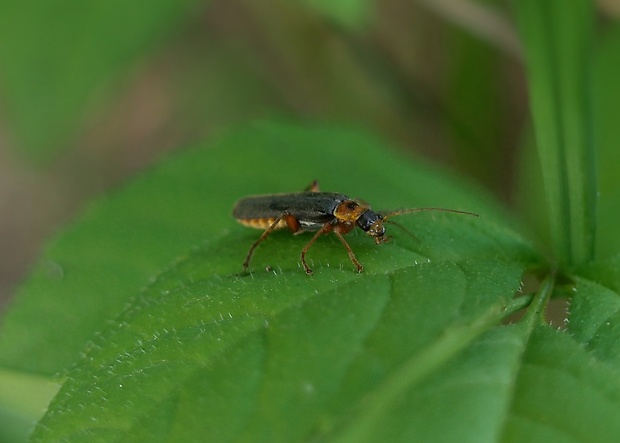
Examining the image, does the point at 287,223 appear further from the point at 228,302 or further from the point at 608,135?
the point at 608,135

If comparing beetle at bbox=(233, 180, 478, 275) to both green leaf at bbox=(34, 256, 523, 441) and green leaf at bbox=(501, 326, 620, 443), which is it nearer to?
green leaf at bbox=(34, 256, 523, 441)

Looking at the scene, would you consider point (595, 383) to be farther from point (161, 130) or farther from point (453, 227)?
point (161, 130)

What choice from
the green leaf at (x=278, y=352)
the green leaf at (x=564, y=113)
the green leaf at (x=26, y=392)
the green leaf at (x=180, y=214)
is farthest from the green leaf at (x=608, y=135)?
the green leaf at (x=26, y=392)

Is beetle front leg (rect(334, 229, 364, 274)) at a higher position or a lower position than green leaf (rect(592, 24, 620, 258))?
lower

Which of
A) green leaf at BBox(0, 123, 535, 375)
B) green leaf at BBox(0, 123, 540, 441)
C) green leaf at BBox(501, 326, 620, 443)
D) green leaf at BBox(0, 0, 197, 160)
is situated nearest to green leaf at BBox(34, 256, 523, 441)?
green leaf at BBox(0, 123, 540, 441)

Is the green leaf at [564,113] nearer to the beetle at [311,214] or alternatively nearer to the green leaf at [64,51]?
the beetle at [311,214]

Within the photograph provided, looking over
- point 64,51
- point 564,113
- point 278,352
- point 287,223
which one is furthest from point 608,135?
point 64,51

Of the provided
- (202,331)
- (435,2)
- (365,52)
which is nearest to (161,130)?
(365,52)
